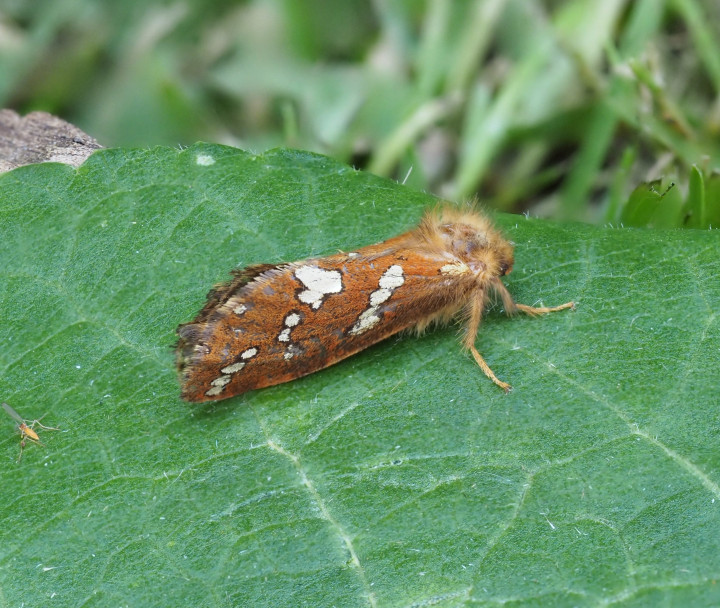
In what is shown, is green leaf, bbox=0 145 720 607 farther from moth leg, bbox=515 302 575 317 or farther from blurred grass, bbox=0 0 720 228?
blurred grass, bbox=0 0 720 228

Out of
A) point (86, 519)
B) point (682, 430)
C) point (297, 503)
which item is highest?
point (682, 430)

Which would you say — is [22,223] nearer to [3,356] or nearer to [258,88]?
[3,356]

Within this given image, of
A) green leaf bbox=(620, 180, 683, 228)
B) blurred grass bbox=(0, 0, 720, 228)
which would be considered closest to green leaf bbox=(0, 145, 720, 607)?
green leaf bbox=(620, 180, 683, 228)

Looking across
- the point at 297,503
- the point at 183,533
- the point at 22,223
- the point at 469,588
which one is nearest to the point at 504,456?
the point at 469,588

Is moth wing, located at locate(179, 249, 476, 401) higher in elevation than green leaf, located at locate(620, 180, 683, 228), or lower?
lower

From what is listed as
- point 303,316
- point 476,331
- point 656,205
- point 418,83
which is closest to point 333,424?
point 303,316

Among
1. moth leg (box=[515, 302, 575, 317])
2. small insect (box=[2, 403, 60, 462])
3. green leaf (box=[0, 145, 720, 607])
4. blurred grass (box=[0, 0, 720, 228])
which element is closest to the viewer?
green leaf (box=[0, 145, 720, 607])
